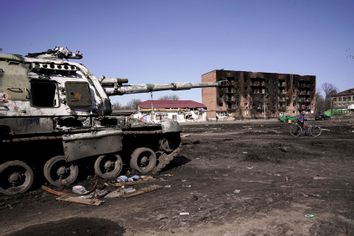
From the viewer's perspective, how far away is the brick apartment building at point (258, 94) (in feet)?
258

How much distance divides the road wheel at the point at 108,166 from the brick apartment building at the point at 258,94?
67357 mm

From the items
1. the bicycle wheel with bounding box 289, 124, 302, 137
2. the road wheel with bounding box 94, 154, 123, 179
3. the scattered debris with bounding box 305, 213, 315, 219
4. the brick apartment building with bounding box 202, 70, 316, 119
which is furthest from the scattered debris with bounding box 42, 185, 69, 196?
the brick apartment building with bounding box 202, 70, 316, 119

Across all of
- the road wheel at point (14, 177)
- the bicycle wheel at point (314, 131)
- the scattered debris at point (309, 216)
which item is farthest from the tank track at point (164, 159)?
the bicycle wheel at point (314, 131)

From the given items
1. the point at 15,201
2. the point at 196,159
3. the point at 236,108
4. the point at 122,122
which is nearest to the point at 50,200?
the point at 15,201

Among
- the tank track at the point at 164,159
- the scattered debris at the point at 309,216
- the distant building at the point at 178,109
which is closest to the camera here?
the scattered debris at the point at 309,216

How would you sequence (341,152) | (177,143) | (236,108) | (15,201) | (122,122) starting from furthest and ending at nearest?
(236,108)
(341,152)
(177,143)
(122,122)
(15,201)

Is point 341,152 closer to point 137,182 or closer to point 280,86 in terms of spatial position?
point 137,182

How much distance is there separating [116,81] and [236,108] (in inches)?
2900

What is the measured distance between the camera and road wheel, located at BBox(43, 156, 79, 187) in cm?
747

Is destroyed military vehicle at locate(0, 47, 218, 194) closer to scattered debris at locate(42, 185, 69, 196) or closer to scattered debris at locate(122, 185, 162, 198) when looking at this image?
scattered debris at locate(42, 185, 69, 196)

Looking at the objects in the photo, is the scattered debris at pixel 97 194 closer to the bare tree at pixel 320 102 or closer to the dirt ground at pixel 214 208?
the dirt ground at pixel 214 208

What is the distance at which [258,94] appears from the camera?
84.6 metres

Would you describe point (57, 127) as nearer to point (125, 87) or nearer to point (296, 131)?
point (125, 87)

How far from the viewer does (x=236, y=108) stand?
81.6 metres
